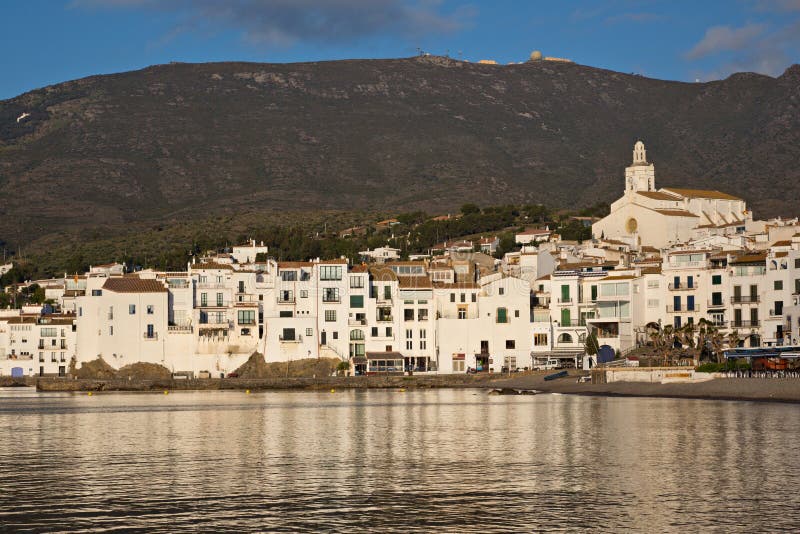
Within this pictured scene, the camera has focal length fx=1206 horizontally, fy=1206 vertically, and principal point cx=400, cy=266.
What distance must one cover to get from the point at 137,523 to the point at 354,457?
13.9m

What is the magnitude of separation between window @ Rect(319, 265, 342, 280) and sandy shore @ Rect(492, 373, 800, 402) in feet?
58.6

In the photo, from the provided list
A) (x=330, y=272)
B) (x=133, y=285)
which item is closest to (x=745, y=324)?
(x=330, y=272)

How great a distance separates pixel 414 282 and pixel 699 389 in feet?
102

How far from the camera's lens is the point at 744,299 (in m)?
83.6

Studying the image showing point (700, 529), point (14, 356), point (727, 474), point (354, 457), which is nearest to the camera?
point (700, 529)

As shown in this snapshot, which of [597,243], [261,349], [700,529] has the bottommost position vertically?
[700,529]

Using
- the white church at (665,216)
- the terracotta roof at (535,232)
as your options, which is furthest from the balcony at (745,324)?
the terracotta roof at (535,232)

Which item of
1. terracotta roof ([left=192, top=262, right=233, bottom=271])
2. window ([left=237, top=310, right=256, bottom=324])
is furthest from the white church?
terracotta roof ([left=192, top=262, right=233, bottom=271])

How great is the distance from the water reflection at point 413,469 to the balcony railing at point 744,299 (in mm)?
21464

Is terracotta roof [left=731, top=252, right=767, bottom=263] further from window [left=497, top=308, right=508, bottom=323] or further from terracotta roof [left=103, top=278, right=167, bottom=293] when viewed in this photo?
terracotta roof [left=103, top=278, right=167, bottom=293]

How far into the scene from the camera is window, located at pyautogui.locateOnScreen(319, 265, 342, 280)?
9356cm

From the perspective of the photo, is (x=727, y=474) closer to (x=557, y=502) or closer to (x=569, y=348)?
(x=557, y=502)

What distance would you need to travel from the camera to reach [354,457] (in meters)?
40.8

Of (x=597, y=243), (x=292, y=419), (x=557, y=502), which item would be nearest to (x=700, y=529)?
(x=557, y=502)
